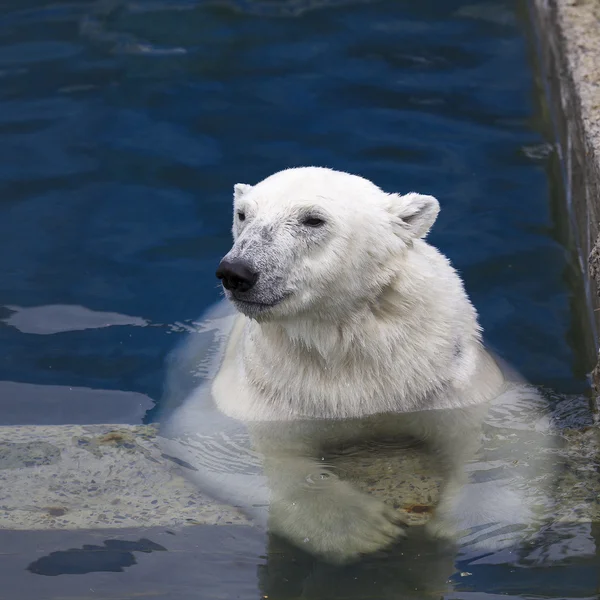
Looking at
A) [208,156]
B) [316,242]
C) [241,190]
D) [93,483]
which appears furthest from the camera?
[208,156]

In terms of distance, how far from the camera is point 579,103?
6.20 m

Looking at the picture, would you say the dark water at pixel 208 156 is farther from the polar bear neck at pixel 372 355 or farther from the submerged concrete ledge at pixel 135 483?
the polar bear neck at pixel 372 355

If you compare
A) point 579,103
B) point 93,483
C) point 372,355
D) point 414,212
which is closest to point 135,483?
point 93,483

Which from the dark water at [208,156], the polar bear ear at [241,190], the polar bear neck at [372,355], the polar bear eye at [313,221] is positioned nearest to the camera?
the polar bear eye at [313,221]

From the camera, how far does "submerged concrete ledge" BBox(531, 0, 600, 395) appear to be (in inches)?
217

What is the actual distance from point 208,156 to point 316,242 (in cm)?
333

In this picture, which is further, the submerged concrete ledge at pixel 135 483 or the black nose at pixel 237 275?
the submerged concrete ledge at pixel 135 483

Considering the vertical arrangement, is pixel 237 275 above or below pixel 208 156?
above

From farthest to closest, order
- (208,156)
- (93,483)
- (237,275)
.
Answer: (208,156)
(93,483)
(237,275)

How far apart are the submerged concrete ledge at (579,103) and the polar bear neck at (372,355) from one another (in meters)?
0.75

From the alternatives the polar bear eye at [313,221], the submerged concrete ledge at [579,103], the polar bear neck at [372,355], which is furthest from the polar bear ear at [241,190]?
the submerged concrete ledge at [579,103]

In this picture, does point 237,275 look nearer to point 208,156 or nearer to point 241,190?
point 241,190

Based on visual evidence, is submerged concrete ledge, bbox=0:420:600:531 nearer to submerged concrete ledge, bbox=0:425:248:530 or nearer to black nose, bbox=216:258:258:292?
submerged concrete ledge, bbox=0:425:248:530

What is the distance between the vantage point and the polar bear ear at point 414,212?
4605 mm
